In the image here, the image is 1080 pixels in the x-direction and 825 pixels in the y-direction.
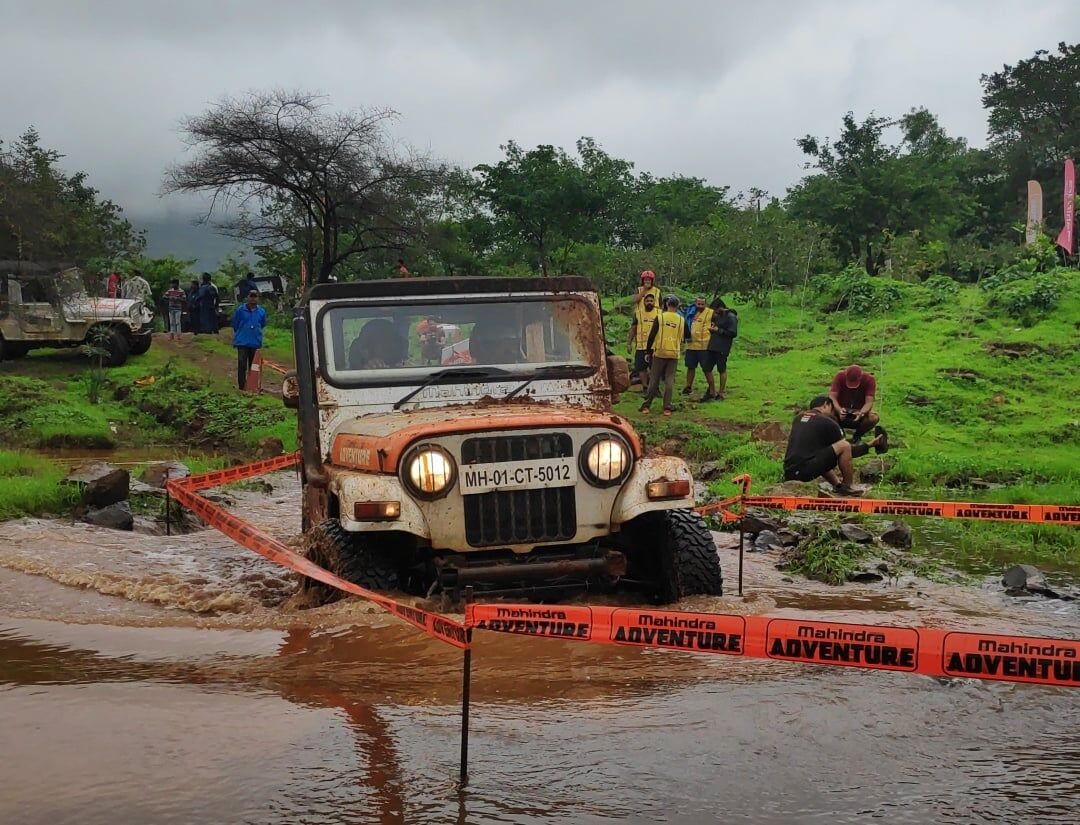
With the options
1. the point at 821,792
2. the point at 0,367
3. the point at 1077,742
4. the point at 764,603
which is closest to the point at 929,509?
the point at 764,603

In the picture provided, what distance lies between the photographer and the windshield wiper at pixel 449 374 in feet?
19.2

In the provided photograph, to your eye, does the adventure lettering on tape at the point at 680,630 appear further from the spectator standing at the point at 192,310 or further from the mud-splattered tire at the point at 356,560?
the spectator standing at the point at 192,310

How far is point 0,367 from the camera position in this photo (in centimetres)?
1844

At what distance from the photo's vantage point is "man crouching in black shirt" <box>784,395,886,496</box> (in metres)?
9.61

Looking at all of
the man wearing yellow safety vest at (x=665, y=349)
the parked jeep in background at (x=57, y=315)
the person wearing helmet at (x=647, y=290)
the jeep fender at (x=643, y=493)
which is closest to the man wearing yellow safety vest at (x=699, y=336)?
the person wearing helmet at (x=647, y=290)

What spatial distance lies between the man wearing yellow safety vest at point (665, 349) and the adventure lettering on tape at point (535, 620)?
1071cm

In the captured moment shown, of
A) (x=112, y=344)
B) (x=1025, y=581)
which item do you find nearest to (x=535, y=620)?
(x=1025, y=581)

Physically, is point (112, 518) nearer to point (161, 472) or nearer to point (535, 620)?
→ point (161, 472)

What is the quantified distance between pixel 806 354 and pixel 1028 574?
10.7 meters

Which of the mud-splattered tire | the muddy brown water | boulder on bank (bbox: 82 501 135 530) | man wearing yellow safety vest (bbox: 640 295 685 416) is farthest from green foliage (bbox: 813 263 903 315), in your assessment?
the mud-splattered tire

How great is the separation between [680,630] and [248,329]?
14.0 m

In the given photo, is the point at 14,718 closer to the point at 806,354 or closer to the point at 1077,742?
the point at 1077,742

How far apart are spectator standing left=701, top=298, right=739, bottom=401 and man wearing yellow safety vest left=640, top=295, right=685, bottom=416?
0.98 metres

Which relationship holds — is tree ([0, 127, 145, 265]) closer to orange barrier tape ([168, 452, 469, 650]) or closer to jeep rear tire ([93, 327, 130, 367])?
jeep rear tire ([93, 327, 130, 367])
